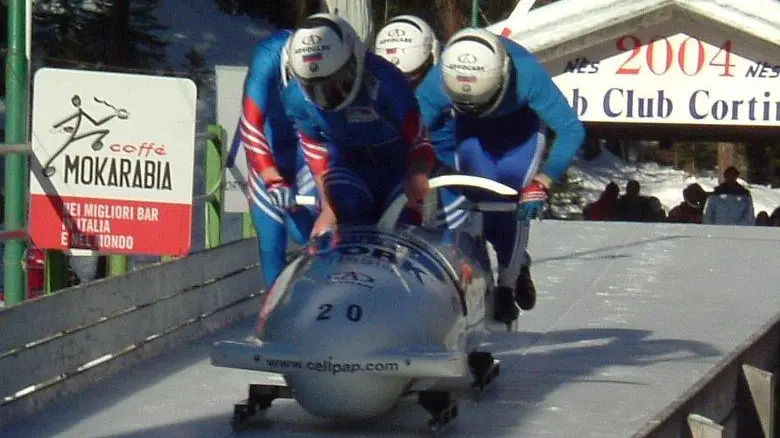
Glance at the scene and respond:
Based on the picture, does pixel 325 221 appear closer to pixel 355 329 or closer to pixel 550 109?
pixel 355 329

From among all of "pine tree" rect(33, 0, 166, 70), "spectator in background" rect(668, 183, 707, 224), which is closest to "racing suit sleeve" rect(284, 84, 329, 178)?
"spectator in background" rect(668, 183, 707, 224)

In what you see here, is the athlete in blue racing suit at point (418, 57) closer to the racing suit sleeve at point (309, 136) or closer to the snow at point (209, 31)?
the racing suit sleeve at point (309, 136)

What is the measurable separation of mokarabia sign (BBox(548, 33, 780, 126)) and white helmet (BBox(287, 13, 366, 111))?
9.10 m

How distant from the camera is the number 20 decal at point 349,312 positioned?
4566 mm

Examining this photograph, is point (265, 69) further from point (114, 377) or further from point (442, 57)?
point (114, 377)

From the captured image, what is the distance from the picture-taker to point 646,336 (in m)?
7.18

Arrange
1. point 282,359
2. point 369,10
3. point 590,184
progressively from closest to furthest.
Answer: point 282,359, point 369,10, point 590,184

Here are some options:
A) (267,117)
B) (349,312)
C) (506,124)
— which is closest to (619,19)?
(506,124)

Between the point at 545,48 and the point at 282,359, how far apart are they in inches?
373

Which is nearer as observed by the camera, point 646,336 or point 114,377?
point 114,377

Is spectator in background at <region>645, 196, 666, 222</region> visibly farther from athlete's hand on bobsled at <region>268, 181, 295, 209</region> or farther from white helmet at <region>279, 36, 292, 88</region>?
athlete's hand on bobsled at <region>268, 181, 295, 209</region>

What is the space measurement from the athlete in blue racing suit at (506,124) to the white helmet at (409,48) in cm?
31

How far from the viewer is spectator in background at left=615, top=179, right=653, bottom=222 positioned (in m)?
15.5

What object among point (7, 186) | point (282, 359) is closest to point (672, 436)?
point (282, 359)
